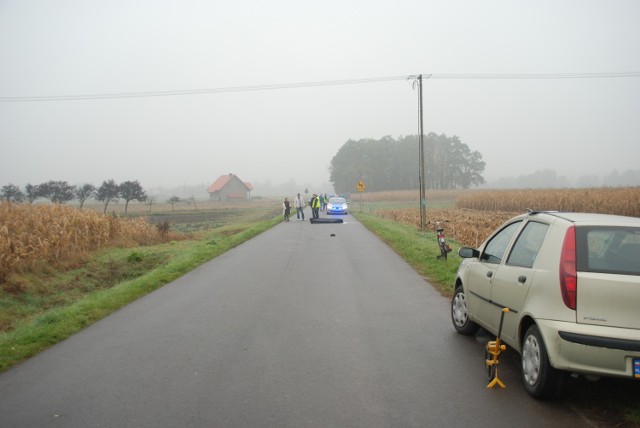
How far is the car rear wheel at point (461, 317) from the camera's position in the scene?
6785 millimetres

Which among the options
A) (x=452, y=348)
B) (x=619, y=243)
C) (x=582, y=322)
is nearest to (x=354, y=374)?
(x=452, y=348)

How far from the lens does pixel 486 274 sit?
6.09 meters

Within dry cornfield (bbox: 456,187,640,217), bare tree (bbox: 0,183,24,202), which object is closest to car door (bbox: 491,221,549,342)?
dry cornfield (bbox: 456,187,640,217)

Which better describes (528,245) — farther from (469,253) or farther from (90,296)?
(90,296)

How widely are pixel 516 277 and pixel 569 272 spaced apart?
2.52 feet

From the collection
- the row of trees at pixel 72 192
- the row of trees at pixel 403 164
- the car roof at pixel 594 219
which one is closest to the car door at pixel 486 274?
the car roof at pixel 594 219

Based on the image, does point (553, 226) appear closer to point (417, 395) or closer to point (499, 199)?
point (417, 395)

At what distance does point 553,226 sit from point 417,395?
1946mm

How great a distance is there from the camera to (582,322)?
4379 mm

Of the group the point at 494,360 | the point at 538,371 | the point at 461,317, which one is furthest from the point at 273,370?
the point at 461,317

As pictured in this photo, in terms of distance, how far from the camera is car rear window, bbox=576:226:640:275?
4.48 metres

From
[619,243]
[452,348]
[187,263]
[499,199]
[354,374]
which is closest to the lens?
[619,243]

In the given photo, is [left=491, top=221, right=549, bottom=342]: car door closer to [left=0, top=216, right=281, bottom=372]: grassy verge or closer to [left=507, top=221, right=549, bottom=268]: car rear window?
[left=507, top=221, right=549, bottom=268]: car rear window

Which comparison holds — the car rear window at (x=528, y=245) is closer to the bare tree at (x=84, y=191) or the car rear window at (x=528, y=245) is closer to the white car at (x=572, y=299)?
the white car at (x=572, y=299)
